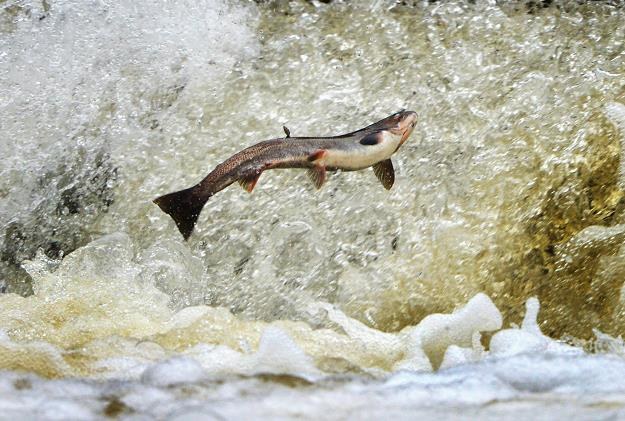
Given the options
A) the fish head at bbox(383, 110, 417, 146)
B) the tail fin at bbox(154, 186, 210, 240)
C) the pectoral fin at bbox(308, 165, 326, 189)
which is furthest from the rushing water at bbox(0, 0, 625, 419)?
the fish head at bbox(383, 110, 417, 146)

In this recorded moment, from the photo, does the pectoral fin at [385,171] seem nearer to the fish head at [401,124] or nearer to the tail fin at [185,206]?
the fish head at [401,124]

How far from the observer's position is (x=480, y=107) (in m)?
2.83

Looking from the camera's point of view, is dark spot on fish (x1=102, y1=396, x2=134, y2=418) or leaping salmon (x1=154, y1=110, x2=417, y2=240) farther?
leaping salmon (x1=154, y1=110, x2=417, y2=240)

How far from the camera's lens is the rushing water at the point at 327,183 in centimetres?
233

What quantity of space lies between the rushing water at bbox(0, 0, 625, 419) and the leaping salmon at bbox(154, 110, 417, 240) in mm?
263

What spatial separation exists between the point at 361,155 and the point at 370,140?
0.04 m

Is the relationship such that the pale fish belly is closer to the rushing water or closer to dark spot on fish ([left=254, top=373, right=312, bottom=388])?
the rushing water

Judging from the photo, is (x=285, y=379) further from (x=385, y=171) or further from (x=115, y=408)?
(x=385, y=171)

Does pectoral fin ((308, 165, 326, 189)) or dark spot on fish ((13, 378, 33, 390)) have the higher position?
pectoral fin ((308, 165, 326, 189))

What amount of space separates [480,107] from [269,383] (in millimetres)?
1432

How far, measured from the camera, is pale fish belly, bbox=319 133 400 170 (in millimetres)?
2109

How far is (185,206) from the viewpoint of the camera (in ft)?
6.92

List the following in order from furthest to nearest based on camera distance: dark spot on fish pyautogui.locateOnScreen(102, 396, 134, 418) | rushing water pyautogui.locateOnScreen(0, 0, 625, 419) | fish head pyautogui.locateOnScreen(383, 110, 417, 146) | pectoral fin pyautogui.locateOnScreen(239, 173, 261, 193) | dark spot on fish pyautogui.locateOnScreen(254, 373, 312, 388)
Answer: rushing water pyautogui.locateOnScreen(0, 0, 625, 419) → fish head pyautogui.locateOnScreen(383, 110, 417, 146) → pectoral fin pyautogui.locateOnScreen(239, 173, 261, 193) → dark spot on fish pyautogui.locateOnScreen(254, 373, 312, 388) → dark spot on fish pyautogui.locateOnScreen(102, 396, 134, 418)

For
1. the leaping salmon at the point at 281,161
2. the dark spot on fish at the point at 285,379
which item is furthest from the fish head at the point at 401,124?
the dark spot on fish at the point at 285,379
